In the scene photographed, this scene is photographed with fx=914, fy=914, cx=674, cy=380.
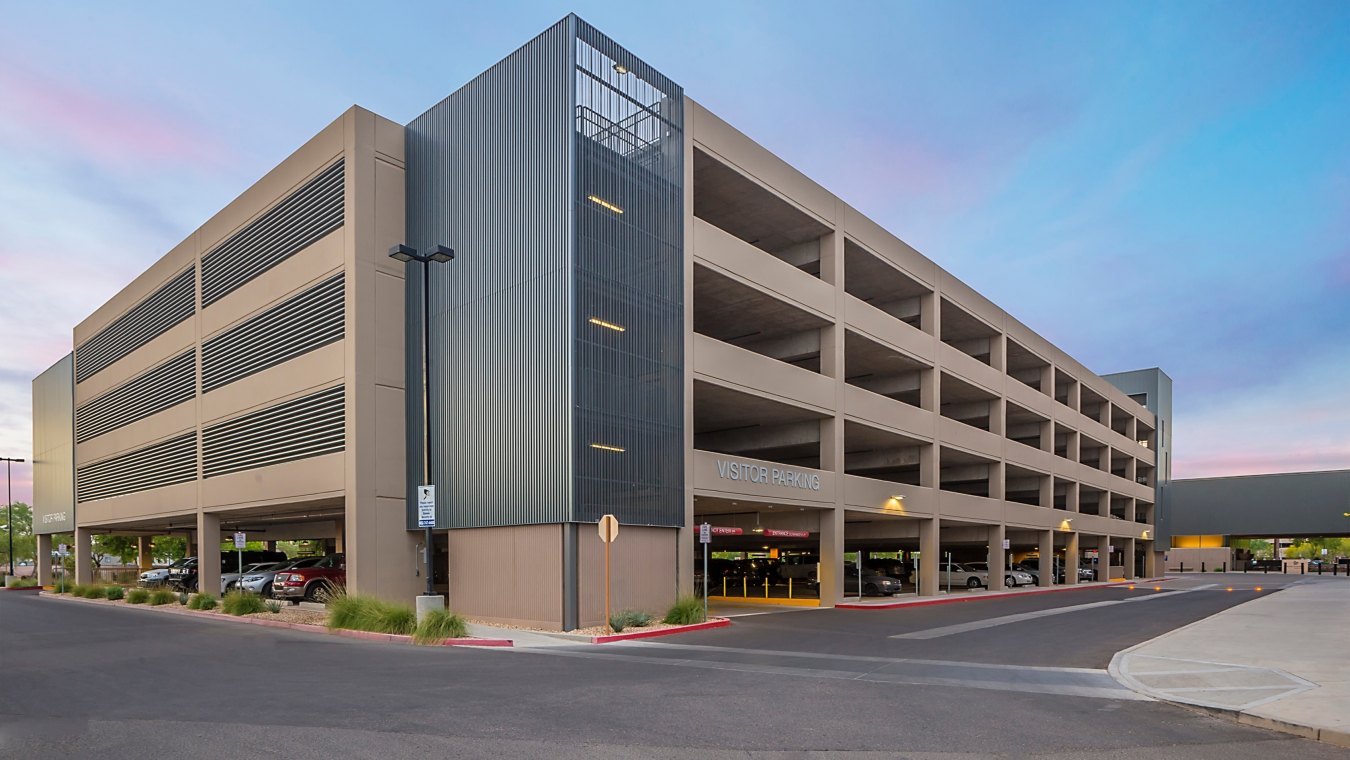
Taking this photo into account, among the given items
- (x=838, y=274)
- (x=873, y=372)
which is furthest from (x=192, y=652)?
(x=873, y=372)

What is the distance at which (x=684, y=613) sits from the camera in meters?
23.3

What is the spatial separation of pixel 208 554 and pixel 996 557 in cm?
3563

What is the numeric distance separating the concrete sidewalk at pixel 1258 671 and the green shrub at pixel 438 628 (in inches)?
505

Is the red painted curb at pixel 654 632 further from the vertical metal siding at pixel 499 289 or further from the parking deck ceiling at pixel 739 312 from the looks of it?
the parking deck ceiling at pixel 739 312

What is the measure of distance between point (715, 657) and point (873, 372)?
27.6 m

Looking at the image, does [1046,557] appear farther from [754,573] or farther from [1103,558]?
[754,573]

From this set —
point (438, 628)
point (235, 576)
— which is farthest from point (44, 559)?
point (438, 628)

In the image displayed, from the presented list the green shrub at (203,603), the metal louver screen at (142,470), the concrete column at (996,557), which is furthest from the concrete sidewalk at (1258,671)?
the metal louver screen at (142,470)

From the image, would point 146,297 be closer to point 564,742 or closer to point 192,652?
point 192,652

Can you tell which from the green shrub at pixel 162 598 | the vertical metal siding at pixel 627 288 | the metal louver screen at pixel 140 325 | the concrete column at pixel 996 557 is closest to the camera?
the vertical metal siding at pixel 627 288

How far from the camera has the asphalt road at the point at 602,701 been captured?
912cm

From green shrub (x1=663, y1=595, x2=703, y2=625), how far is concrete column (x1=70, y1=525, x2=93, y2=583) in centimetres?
3778

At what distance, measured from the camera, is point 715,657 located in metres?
17.1

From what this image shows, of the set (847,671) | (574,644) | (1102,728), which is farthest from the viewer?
(574,644)
